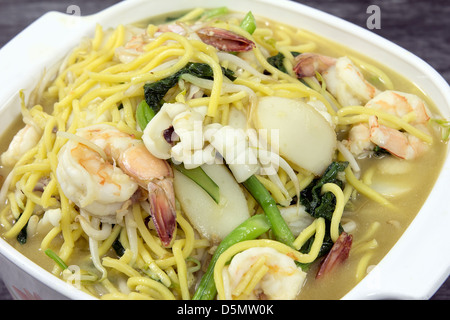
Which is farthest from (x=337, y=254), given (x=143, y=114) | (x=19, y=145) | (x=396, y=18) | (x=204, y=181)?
(x=396, y=18)

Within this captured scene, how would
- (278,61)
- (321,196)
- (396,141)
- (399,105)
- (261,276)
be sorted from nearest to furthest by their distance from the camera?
1. (261,276)
2. (321,196)
3. (396,141)
4. (399,105)
5. (278,61)

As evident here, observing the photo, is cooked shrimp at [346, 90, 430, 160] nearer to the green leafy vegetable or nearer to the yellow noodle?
the green leafy vegetable

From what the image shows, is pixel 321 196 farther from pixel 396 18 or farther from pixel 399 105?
pixel 396 18

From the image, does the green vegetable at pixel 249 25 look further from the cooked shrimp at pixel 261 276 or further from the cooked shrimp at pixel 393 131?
→ the cooked shrimp at pixel 261 276

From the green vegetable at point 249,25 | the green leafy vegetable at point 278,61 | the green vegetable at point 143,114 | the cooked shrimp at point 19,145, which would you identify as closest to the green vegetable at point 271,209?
the green vegetable at point 143,114

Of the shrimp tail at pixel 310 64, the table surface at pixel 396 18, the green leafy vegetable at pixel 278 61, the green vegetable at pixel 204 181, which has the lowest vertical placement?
the table surface at pixel 396 18

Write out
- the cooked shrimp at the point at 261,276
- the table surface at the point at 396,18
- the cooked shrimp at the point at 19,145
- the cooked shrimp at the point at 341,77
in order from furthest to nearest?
the table surface at the point at 396,18
the cooked shrimp at the point at 341,77
the cooked shrimp at the point at 19,145
the cooked shrimp at the point at 261,276
